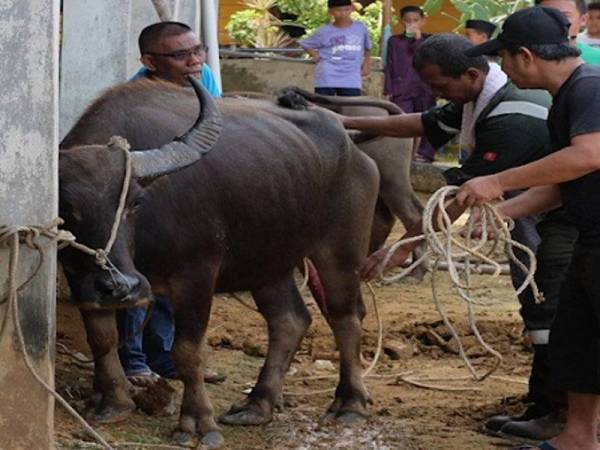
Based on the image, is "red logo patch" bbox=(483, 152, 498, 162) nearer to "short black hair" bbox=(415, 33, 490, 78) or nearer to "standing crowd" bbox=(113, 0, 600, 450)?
"standing crowd" bbox=(113, 0, 600, 450)

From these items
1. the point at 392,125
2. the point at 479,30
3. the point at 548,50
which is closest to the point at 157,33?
the point at 392,125

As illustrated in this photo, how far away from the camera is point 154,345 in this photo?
7781 mm

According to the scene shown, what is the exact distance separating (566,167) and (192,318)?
1858 mm

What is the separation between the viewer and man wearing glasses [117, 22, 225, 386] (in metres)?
7.39

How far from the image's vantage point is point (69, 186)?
5938 mm

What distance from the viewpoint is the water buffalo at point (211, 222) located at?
6.02m

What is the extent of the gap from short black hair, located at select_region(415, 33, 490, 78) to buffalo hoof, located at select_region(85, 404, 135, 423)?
216cm

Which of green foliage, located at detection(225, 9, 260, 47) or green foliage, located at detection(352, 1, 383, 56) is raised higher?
green foliage, located at detection(352, 1, 383, 56)

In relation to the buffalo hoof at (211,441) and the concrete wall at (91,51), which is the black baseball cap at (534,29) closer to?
the buffalo hoof at (211,441)

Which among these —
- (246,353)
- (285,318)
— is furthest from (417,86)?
(285,318)

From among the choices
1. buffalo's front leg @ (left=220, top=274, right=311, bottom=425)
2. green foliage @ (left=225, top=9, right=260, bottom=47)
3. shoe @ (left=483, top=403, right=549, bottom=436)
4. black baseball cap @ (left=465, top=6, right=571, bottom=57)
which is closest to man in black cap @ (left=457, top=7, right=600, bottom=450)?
black baseball cap @ (left=465, top=6, right=571, bottom=57)

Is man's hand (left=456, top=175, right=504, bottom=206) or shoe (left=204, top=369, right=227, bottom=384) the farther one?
shoe (left=204, top=369, right=227, bottom=384)

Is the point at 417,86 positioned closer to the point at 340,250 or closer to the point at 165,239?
the point at 340,250

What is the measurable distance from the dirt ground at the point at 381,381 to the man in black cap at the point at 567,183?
0.75 meters
